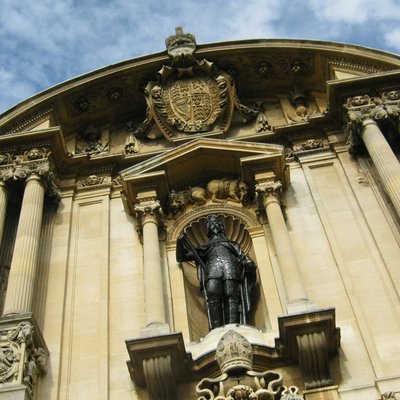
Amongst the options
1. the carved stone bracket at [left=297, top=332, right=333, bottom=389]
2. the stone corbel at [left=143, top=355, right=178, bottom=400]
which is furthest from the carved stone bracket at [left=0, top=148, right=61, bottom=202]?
the carved stone bracket at [left=297, top=332, right=333, bottom=389]

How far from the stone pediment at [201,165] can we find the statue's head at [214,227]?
1.14 meters

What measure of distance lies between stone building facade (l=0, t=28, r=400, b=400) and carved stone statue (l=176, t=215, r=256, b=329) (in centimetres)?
35

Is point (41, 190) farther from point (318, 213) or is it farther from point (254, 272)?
point (318, 213)

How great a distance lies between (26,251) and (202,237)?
350 centimetres

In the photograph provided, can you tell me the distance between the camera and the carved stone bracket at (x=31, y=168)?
1312cm

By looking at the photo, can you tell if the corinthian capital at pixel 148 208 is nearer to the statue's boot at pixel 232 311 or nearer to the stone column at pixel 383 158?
the statue's boot at pixel 232 311

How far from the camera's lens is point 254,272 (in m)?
11.7

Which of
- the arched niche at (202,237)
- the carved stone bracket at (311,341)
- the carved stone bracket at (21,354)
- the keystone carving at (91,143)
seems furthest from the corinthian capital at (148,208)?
the carved stone bracket at (311,341)

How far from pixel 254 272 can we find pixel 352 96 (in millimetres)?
4526

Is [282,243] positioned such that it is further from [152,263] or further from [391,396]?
[391,396]

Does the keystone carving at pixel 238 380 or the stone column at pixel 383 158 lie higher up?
the stone column at pixel 383 158

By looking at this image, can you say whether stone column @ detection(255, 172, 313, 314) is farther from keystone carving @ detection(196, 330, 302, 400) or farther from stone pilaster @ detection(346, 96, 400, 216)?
stone pilaster @ detection(346, 96, 400, 216)

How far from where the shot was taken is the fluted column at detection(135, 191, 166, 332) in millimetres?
10648

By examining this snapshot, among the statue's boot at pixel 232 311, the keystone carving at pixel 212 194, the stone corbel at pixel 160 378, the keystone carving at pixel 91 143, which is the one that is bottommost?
the stone corbel at pixel 160 378
